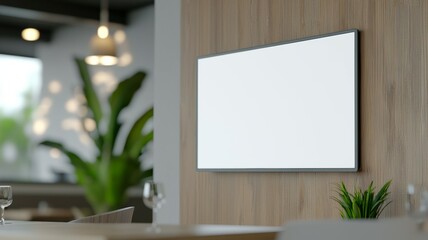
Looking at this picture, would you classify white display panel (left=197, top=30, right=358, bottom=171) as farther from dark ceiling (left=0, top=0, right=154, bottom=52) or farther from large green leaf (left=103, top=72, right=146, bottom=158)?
dark ceiling (left=0, top=0, right=154, bottom=52)

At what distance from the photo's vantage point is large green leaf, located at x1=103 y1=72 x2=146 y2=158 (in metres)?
8.08

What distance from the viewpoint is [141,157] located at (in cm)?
932

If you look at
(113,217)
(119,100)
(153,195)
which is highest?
(119,100)

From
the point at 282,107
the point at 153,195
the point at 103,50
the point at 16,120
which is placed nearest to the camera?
the point at 153,195

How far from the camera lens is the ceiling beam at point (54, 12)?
29.3 ft

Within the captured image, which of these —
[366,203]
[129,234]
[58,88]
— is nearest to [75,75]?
[58,88]

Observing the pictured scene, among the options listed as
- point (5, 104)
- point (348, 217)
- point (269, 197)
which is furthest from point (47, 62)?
point (348, 217)

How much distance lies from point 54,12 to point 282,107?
5.19m

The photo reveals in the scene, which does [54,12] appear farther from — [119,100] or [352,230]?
[352,230]

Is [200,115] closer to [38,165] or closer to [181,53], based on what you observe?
[181,53]

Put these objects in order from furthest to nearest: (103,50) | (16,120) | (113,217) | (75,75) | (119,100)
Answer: (75,75), (16,120), (119,100), (103,50), (113,217)

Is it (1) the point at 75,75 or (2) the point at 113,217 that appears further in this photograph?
(1) the point at 75,75

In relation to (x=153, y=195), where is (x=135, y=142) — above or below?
above

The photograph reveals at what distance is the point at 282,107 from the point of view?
4621 millimetres
